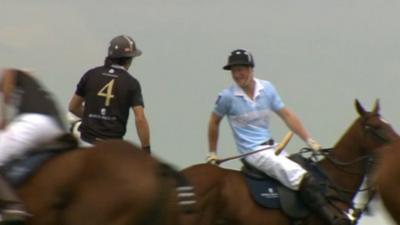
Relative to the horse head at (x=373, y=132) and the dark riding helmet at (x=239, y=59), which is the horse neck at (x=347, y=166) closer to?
the horse head at (x=373, y=132)

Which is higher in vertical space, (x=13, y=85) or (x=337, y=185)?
(x=13, y=85)

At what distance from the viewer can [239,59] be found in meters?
15.4

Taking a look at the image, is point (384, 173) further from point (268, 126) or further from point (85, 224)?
point (85, 224)

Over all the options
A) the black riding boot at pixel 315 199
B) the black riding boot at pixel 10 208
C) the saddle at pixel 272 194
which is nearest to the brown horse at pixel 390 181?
the black riding boot at pixel 315 199

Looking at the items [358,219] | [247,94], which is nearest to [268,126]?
[247,94]

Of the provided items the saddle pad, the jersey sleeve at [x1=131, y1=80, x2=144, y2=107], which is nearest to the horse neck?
the saddle pad

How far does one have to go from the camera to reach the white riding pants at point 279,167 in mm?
15422

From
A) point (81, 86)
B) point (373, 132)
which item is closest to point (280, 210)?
point (373, 132)

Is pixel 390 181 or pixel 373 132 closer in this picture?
pixel 390 181

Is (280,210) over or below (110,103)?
below

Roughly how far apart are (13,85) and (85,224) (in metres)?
1.47

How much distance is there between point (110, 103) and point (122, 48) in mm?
644

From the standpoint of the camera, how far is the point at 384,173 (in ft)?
46.3

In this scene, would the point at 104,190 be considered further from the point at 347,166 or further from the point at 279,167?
the point at 347,166
